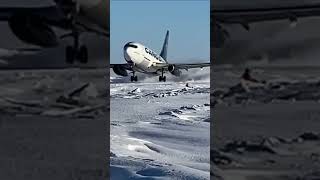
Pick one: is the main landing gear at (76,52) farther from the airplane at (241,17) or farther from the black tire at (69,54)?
the airplane at (241,17)

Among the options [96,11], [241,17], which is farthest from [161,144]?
[241,17]

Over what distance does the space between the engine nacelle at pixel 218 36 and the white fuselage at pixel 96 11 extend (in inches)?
22.5

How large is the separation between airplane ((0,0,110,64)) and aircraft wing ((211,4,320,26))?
62cm

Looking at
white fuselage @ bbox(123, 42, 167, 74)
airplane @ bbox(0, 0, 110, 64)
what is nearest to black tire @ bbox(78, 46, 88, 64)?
airplane @ bbox(0, 0, 110, 64)

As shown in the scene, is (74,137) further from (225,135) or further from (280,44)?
(280,44)

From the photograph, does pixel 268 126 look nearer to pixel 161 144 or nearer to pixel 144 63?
pixel 161 144

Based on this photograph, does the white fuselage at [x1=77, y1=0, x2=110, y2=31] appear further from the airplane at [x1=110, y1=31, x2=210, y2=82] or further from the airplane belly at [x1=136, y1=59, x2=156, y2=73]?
the airplane belly at [x1=136, y1=59, x2=156, y2=73]

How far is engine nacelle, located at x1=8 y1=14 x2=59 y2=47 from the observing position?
283 cm

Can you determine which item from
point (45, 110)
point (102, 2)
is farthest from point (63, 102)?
point (102, 2)

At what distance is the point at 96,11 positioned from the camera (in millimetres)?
2877

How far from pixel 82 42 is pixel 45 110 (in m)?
0.42

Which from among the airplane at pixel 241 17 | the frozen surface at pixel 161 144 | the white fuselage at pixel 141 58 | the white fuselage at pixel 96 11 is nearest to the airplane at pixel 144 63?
the white fuselage at pixel 141 58

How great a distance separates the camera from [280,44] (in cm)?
273

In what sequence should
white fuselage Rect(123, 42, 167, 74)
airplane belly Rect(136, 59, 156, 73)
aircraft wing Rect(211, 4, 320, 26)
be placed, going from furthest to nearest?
1. airplane belly Rect(136, 59, 156, 73)
2. white fuselage Rect(123, 42, 167, 74)
3. aircraft wing Rect(211, 4, 320, 26)
